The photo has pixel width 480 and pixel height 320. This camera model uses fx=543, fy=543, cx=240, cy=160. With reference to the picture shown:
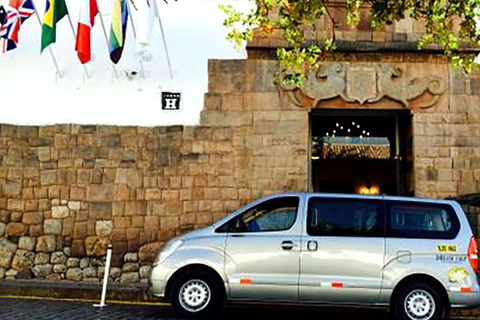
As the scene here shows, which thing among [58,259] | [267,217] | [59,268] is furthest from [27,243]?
[267,217]

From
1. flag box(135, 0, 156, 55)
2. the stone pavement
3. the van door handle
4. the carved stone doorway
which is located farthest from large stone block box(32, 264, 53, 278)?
the carved stone doorway

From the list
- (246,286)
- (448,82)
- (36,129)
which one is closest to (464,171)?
(448,82)

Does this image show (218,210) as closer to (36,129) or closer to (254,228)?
(254,228)

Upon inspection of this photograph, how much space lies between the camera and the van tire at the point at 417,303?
7172 mm

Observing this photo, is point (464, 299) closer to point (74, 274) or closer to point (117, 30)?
point (74, 274)

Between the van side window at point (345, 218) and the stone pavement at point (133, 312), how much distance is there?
1398 mm

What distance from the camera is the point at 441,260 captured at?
7.26 m

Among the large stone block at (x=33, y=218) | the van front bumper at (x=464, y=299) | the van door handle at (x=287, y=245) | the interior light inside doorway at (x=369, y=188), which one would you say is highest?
the interior light inside doorway at (x=369, y=188)

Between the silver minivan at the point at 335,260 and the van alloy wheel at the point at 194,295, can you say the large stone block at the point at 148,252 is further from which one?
the van alloy wheel at the point at 194,295

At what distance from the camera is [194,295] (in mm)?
7344

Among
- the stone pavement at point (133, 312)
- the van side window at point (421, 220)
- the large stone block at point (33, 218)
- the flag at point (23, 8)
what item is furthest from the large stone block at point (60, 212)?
the van side window at point (421, 220)

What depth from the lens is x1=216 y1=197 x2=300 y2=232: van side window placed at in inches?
296

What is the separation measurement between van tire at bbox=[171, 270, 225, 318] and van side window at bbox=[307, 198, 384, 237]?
151 cm

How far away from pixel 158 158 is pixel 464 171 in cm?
615
